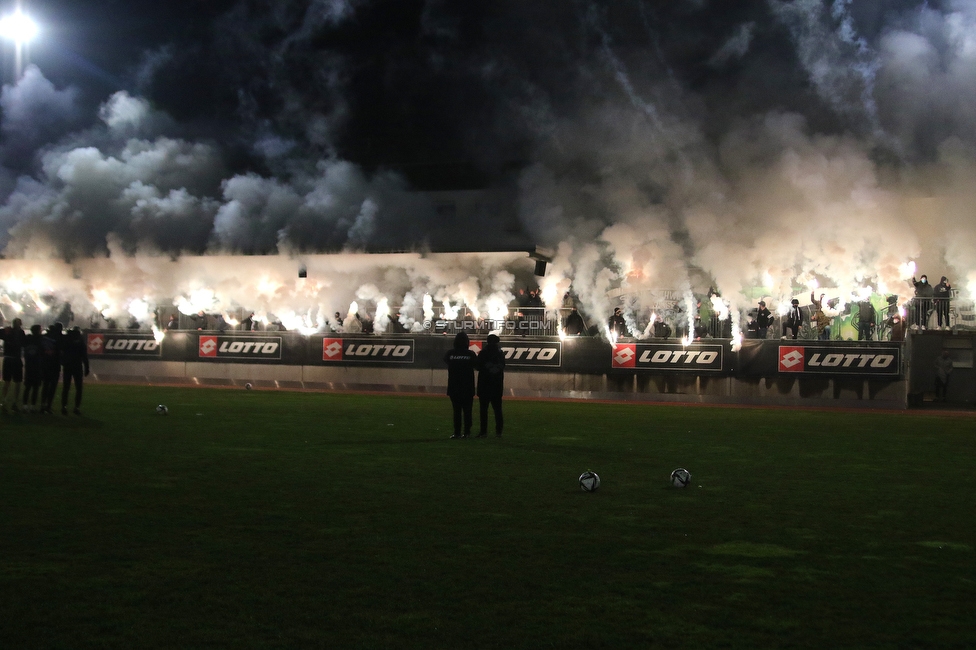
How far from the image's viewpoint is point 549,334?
3145 centimetres

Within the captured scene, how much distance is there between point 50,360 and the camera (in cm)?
1984

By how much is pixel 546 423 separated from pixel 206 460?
9005 mm

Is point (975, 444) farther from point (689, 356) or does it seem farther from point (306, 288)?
point (306, 288)

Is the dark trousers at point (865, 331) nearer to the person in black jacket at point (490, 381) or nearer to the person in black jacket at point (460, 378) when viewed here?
the person in black jacket at point (490, 381)

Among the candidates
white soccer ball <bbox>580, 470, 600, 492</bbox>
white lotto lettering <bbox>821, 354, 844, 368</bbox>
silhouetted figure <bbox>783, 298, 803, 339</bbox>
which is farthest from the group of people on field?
white lotto lettering <bbox>821, 354, 844, 368</bbox>

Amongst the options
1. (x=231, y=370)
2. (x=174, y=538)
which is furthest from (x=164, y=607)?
(x=231, y=370)

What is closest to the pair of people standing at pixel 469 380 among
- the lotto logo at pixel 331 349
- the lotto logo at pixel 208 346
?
the lotto logo at pixel 331 349

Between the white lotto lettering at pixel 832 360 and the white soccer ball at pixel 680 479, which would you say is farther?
the white lotto lettering at pixel 832 360

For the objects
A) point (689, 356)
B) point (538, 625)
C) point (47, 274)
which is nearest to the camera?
point (538, 625)

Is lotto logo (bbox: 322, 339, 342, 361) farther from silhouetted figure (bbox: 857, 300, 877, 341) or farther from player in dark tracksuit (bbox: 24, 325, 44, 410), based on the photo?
silhouetted figure (bbox: 857, 300, 877, 341)

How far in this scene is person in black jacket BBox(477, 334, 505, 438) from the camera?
17188 millimetres

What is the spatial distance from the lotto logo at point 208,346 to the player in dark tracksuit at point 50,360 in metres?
15.5

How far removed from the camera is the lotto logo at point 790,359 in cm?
2836

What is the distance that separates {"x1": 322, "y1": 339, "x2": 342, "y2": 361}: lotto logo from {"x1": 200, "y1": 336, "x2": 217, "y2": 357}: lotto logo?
14.6 ft
